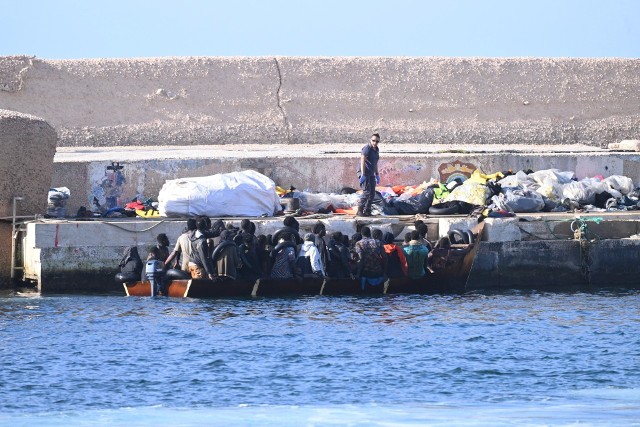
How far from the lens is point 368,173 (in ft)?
66.4

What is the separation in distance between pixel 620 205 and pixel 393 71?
993 cm

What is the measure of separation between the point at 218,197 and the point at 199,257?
2.40 m

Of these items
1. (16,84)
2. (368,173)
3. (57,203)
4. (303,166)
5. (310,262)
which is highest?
(16,84)

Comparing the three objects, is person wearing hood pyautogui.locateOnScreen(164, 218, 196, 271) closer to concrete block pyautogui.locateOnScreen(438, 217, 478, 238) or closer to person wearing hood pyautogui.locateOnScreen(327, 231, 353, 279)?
person wearing hood pyautogui.locateOnScreen(327, 231, 353, 279)

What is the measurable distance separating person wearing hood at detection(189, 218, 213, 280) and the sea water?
40 centimetres

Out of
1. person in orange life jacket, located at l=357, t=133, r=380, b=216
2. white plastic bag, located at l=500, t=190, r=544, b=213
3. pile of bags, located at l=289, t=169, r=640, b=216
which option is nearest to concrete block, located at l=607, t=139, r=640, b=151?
pile of bags, located at l=289, t=169, r=640, b=216

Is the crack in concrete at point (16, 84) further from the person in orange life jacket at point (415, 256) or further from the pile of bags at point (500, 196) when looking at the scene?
the person in orange life jacket at point (415, 256)

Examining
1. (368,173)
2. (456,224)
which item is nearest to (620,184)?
(456,224)

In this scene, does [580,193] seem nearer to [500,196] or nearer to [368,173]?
[500,196]

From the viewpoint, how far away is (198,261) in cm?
1808

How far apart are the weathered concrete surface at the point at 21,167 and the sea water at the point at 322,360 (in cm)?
159

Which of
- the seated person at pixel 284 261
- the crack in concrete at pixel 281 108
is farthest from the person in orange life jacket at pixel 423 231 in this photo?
the crack in concrete at pixel 281 108

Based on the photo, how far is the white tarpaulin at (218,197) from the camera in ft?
66.2

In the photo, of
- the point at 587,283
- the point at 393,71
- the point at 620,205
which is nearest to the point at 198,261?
the point at 587,283
